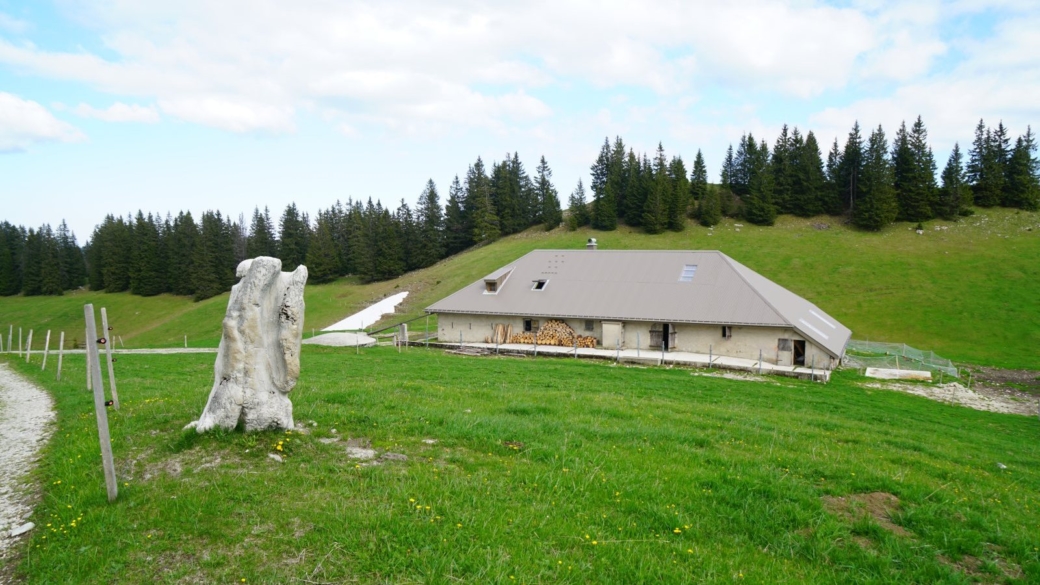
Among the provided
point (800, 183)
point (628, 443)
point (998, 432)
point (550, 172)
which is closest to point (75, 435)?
point (628, 443)

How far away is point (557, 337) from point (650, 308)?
5978 mm

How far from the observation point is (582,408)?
494 inches

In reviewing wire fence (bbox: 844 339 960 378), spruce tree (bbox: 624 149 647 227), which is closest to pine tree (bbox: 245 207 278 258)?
spruce tree (bbox: 624 149 647 227)

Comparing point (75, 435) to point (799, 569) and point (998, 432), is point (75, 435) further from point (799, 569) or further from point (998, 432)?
point (998, 432)

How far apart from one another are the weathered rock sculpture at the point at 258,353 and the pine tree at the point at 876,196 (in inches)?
3026

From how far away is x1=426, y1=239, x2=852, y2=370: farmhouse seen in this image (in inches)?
1198

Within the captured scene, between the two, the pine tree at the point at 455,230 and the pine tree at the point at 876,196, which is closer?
the pine tree at the point at 876,196

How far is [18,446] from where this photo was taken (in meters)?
9.49

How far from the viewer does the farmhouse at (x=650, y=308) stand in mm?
30438

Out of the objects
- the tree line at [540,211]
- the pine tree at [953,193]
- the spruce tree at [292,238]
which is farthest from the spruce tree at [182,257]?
the pine tree at [953,193]

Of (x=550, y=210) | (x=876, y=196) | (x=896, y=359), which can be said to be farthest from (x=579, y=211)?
(x=896, y=359)

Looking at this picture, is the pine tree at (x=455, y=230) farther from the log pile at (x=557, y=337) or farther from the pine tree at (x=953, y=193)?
the pine tree at (x=953, y=193)

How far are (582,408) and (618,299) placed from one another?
2308 cm

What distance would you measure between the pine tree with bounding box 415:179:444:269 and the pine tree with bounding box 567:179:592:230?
824 inches
